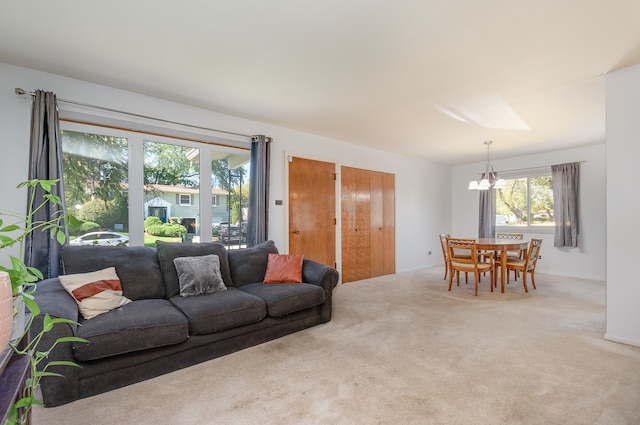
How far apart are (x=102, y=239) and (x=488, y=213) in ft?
22.5

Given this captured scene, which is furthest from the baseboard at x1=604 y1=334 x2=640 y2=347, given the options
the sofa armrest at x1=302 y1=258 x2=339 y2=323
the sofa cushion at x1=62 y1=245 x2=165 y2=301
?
the sofa cushion at x1=62 y1=245 x2=165 y2=301

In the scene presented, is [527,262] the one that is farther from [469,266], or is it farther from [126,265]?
[126,265]

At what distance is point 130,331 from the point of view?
2.02 meters

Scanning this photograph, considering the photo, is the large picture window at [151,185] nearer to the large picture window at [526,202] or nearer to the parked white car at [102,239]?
the parked white car at [102,239]

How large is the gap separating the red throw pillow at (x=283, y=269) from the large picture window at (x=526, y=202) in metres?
5.29

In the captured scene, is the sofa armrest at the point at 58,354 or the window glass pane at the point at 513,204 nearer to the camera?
the sofa armrest at the point at 58,354

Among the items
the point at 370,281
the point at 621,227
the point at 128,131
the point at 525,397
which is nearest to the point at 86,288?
the point at 128,131

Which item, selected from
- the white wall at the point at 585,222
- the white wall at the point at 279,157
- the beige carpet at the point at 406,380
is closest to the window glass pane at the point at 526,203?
the white wall at the point at 585,222

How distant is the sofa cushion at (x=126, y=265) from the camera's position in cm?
252

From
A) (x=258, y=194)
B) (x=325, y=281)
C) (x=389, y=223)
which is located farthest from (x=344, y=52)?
(x=389, y=223)

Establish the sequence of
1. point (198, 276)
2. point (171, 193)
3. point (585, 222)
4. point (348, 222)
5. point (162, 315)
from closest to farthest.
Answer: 1. point (162, 315)
2. point (198, 276)
3. point (171, 193)
4. point (348, 222)
5. point (585, 222)

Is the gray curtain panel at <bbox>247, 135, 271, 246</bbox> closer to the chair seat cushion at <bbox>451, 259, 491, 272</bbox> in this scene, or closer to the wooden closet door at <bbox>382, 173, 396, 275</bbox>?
the wooden closet door at <bbox>382, 173, 396, 275</bbox>

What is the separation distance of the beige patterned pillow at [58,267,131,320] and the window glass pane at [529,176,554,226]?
7.06m

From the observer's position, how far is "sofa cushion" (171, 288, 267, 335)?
2.34 m
